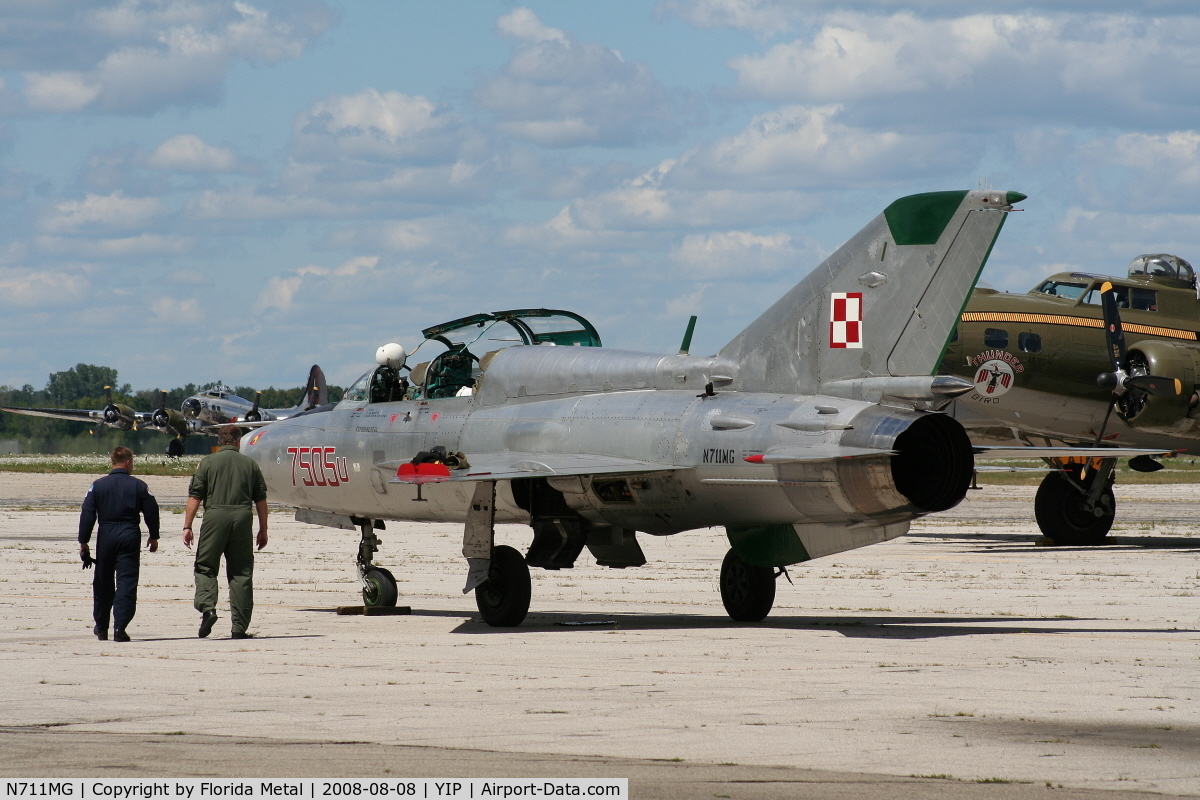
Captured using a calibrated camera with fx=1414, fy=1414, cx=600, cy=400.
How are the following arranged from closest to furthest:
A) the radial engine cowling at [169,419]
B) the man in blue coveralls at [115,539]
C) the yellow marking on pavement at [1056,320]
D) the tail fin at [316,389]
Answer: the man in blue coveralls at [115,539]
the yellow marking on pavement at [1056,320]
the tail fin at [316,389]
the radial engine cowling at [169,419]

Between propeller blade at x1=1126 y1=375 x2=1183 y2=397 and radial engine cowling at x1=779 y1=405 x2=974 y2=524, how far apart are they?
14.9 metres

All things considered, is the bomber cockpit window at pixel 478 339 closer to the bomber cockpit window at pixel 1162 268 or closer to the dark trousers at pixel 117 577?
the dark trousers at pixel 117 577

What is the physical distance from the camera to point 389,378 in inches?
730

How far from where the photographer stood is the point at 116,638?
14.1 m

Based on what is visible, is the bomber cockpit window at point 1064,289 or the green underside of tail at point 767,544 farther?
the bomber cockpit window at point 1064,289

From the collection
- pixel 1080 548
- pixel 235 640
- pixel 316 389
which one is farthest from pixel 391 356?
pixel 316 389

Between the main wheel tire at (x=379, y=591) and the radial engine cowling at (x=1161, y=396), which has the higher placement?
the radial engine cowling at (x=1161, y=396)

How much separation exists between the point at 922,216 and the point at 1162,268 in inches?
702

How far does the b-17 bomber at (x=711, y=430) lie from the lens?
13.7m

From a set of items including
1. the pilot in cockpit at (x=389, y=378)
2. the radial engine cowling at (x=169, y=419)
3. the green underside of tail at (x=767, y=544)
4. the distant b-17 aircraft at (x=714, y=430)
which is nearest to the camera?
the distant b-17 aircraft at (x=714, y=430)

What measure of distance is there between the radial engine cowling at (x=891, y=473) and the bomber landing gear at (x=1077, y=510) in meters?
16.9

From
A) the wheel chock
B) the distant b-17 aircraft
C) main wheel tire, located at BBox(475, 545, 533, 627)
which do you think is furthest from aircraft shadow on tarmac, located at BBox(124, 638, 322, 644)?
the wheel chock
